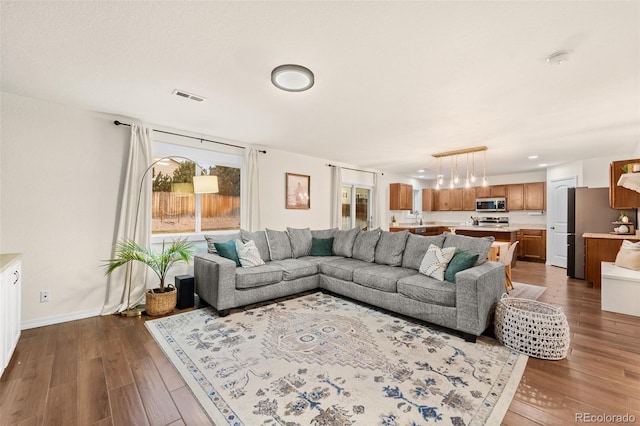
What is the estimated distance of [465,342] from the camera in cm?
265

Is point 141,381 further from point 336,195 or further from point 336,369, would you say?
point 336,195

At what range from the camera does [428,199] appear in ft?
30.3

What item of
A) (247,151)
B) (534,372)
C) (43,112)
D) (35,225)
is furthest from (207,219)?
(534,372)

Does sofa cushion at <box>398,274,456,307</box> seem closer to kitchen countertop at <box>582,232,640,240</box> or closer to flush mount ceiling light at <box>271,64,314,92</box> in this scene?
flush mount ceiling light at <box>271,64,314,92</box>

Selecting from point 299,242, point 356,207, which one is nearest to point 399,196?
point 356,207

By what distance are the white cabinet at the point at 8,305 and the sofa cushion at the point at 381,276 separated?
3.36 m

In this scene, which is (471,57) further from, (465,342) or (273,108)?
(465,342)

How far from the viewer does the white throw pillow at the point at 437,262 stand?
3.20m

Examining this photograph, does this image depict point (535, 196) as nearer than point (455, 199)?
Yes

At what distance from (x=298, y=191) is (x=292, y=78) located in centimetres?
341

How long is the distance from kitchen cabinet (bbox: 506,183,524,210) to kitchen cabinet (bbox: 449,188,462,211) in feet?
4.24

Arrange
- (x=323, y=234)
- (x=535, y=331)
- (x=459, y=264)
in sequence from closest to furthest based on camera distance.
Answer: (x=535, y=331) < (x=459, y=264) < (x=323, y=234)

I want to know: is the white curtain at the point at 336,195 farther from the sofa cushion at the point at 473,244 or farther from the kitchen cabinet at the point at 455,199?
the kitchen cabinet at the point at 455,199

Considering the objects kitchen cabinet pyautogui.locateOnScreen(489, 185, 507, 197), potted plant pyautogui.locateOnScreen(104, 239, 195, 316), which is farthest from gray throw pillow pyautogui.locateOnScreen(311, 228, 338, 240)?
kitchen cabinet pyautogui.locateOnScreen(489, 185, 507, 197)
